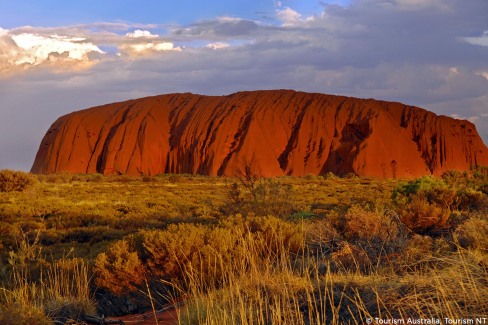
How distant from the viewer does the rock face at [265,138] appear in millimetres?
55906

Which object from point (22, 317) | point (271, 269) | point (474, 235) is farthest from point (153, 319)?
point (474, 235)

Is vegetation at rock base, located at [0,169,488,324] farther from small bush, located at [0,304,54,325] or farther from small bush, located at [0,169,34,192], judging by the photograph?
small bush, located at [0,169,34,192]

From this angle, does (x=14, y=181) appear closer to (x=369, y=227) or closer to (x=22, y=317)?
(x=369, y=227)

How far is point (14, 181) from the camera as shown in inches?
1114

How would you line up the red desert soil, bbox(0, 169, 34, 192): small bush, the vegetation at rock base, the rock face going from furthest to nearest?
the rock face, bbox(0, 169, 34, 192): small bush, the red desert soil, the vegetation at rock base

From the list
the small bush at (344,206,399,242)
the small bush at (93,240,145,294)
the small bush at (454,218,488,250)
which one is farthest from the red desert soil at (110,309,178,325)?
the small bush at (454,218,488,250)

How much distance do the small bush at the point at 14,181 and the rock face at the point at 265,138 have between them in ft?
86.9

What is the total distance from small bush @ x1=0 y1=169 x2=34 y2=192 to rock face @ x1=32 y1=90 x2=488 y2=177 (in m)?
26.5

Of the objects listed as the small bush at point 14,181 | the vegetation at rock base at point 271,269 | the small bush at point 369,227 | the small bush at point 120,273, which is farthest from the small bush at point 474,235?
the small bush at point 14,181

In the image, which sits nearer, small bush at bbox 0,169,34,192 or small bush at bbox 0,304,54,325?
A: small bush at bbox 0,304,54,325

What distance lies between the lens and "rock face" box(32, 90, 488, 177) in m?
55.9

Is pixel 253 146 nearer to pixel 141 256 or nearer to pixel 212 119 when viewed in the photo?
pixel 212 119

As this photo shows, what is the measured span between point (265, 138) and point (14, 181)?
3285 cm

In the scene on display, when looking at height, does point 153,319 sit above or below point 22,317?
below
